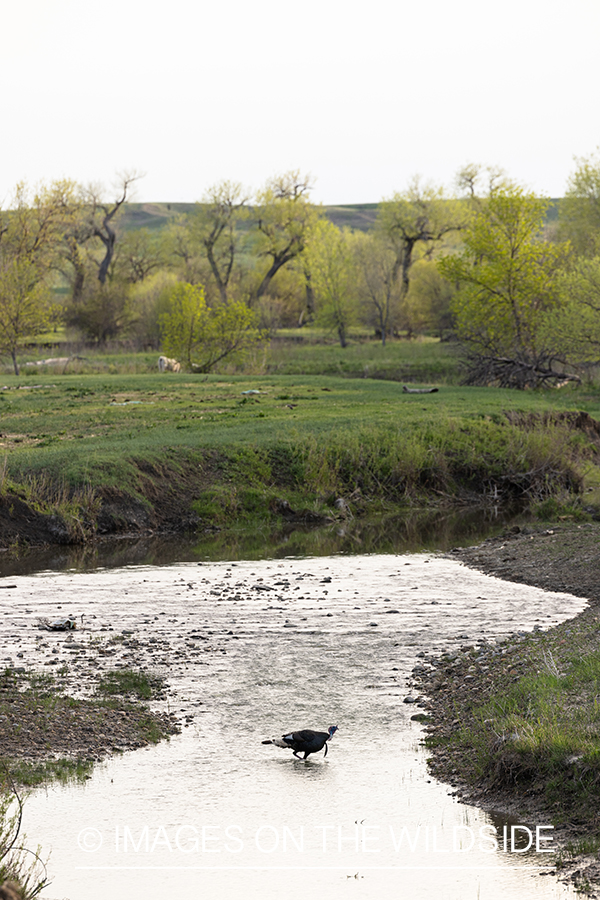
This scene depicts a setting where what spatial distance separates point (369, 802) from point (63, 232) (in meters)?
80.0

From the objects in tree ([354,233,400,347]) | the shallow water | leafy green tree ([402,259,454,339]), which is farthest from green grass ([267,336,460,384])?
the shallow water

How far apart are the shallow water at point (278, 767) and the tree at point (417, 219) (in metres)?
81.2

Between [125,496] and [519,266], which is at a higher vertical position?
[519,266]

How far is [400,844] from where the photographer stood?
7.15 m

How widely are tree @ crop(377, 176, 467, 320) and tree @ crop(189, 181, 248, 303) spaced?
48.3 ft

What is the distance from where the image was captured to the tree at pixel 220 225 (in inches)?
3799

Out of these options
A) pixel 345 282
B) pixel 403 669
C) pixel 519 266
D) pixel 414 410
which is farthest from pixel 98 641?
pixel 345 282

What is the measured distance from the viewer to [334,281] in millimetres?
82125

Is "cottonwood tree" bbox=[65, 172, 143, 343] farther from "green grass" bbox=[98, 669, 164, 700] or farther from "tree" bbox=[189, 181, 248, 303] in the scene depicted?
"green grass" bbox=[98, 669, 164, 700]

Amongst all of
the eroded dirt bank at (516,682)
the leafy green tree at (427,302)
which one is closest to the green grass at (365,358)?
the leafy green tree at (427,302)

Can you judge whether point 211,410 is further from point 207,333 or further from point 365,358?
point 365,358

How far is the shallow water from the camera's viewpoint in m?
6.73

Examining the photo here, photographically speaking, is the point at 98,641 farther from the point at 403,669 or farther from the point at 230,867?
the point at 230,867

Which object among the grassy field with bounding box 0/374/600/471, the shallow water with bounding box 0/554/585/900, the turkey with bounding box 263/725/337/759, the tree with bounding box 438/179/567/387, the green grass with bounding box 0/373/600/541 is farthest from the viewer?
the tree with bounding box 438/179/567/387
